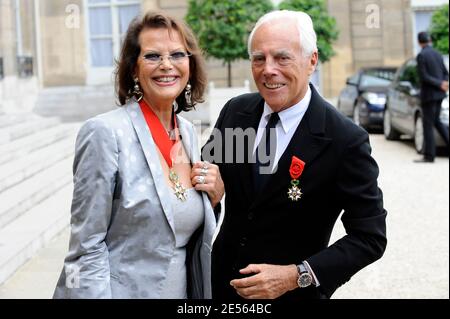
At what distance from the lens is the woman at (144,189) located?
212 cm

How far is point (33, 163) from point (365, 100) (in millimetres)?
5868

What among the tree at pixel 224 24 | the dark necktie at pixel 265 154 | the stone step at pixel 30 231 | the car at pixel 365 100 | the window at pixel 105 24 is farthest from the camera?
the window at pixel 105 24

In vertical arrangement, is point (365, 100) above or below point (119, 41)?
below

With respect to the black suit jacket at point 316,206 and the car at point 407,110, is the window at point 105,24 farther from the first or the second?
the black suit jacket at point 316,206

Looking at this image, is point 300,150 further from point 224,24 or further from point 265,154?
point 224,24

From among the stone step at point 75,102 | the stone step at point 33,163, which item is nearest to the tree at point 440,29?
the stone step at point 75,102

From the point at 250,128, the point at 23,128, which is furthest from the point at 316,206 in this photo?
the point at 23,128

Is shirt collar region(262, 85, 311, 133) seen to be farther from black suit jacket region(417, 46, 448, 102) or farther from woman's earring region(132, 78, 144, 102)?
black suit jacket region(417, 46, 448, 102)

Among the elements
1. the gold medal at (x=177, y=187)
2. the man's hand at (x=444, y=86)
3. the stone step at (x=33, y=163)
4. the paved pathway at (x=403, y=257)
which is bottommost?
the paved pathway at (x=403, y=257)

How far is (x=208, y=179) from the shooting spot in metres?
2.29

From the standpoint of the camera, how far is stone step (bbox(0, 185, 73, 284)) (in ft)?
17.5
